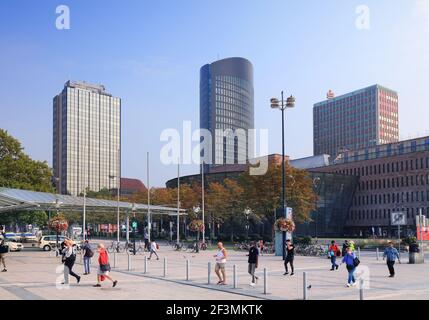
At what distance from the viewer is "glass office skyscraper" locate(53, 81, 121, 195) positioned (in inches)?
4045

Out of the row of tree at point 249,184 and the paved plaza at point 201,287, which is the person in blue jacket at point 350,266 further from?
the row of tree at point 249,184

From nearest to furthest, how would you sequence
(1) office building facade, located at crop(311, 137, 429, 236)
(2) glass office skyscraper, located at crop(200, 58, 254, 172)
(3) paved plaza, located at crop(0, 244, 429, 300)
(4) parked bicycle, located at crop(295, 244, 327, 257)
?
(3) paved plaza, located at crop(0, 244, 429, 300) → (4) parked bicycle, located at crop(295, 244, 327, 257) → (1) office building facade, located at crop(311, 137, 429, 236) → (2) glass office skyscraper, located at crop(200, 58, 254, 172)

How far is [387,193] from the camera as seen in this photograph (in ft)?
369

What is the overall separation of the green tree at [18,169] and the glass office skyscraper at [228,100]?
88025 millimetres

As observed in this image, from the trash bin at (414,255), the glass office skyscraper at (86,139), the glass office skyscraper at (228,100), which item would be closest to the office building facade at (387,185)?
the glass office skyscraper at (228,100)

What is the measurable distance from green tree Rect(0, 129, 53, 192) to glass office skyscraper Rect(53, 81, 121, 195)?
9022mm

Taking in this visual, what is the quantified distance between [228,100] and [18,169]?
117484mm

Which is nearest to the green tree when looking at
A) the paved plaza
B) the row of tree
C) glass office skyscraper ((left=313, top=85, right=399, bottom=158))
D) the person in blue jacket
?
the row of tree

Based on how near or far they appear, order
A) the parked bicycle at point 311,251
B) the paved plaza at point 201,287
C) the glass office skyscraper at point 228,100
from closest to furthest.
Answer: the paved plaza at point 201,287 → the parked bicycle at point 311,251 → the glass office skyscraper at point 228,100

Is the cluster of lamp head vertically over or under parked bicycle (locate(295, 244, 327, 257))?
over

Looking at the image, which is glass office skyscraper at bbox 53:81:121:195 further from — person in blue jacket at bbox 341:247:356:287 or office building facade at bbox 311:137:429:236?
office building facade at bbox 311:137:429:236

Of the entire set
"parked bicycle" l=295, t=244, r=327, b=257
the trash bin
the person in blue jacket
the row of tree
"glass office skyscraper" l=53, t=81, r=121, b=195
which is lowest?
"parked bicycle" l=295, t=244, r=327, b=257

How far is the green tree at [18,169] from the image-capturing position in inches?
2569
